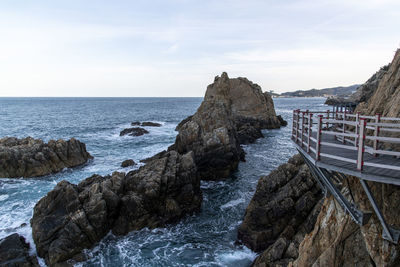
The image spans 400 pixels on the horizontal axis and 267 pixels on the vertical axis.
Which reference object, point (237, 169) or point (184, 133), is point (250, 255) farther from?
point (184, 133)

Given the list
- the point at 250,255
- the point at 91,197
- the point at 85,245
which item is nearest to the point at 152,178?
the point at 91,197

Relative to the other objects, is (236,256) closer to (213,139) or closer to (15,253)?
(15,253)

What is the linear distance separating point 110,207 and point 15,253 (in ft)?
17.6

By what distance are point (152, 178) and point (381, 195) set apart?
15177 mm

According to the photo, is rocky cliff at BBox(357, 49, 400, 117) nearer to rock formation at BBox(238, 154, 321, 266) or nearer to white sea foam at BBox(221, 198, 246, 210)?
rock formation at BBox(238, 154, 321, 266)

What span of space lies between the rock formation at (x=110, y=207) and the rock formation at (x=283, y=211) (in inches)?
230

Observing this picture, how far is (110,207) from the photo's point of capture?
56.5 ft

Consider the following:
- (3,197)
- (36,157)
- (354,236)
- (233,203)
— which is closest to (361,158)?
(354,236)

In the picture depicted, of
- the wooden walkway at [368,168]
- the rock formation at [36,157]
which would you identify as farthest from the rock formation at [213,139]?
the wooden walkway at [368,168]

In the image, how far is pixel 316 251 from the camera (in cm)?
805

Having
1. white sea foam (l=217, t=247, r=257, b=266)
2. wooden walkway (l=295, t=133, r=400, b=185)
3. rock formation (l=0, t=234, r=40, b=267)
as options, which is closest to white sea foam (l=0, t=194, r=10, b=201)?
rock formation (l=0, t=234, r=40, b=267)

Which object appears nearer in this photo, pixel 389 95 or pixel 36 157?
pixel 389 95

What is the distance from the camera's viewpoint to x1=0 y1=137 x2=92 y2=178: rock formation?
Answer: 27484 millimetres

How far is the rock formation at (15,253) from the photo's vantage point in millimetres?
13706
